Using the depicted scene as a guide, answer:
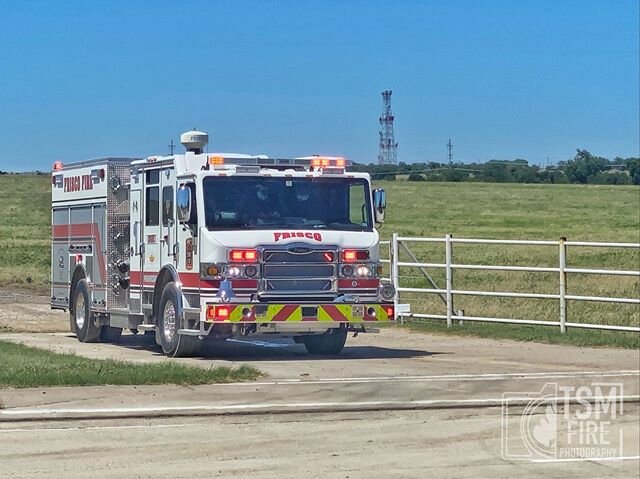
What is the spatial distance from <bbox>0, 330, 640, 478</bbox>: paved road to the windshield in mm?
1866

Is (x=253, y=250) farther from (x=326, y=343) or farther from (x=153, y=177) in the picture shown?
(x=153, y=177)

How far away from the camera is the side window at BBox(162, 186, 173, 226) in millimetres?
17484

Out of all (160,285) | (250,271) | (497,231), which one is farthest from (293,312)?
(497,231)

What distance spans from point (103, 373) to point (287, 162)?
4.43 metres

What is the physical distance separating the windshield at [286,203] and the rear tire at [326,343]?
1.68m

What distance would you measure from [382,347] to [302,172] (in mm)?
3498

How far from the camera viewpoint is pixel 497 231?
57.7 metres

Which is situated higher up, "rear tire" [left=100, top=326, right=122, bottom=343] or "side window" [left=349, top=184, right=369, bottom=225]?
"side window" [left=349, top=184, right=369, bottom=225]

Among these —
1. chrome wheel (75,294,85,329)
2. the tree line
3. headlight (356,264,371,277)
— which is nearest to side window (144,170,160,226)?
chrome wheel (75,294,85,329)

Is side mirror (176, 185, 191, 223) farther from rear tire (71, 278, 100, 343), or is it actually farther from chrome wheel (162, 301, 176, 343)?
rear tire (71, 278, 100, 343)

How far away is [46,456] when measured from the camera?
9852mm

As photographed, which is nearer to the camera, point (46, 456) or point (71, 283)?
point (46, 456)

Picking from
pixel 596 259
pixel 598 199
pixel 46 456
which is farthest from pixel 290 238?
pixel 598 199

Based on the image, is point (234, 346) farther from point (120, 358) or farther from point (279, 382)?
point (279, 382)
